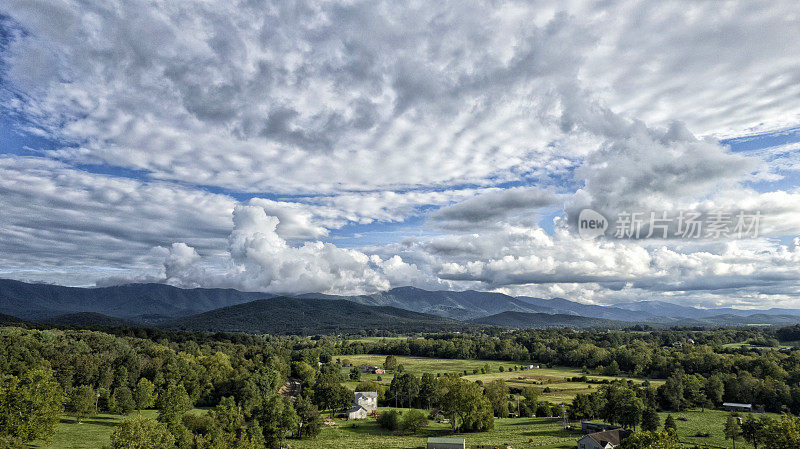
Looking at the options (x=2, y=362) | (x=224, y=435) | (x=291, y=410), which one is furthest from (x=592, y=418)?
(x=2, y=362)

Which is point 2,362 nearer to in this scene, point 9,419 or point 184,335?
point 9,419

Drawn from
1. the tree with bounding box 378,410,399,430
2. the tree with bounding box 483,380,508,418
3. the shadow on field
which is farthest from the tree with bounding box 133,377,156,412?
the tree with bounding box 483,380,508,418

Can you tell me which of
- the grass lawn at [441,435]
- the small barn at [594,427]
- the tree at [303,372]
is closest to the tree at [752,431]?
the small barn at [594,427]

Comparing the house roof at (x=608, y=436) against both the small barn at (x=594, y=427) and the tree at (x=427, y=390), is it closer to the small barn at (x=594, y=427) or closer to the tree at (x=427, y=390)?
the small barn at (x=594, y=427)

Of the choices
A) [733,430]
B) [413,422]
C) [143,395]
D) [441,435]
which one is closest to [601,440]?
[733,430]

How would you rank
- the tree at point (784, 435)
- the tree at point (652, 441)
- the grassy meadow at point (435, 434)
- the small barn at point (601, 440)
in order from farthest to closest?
the grassy meadow at point (435, 434), the small barn at point (601, 440), the tree at point (784, 435), the tree at point (652, 441)

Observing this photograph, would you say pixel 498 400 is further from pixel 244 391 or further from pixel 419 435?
pixel 244 391
